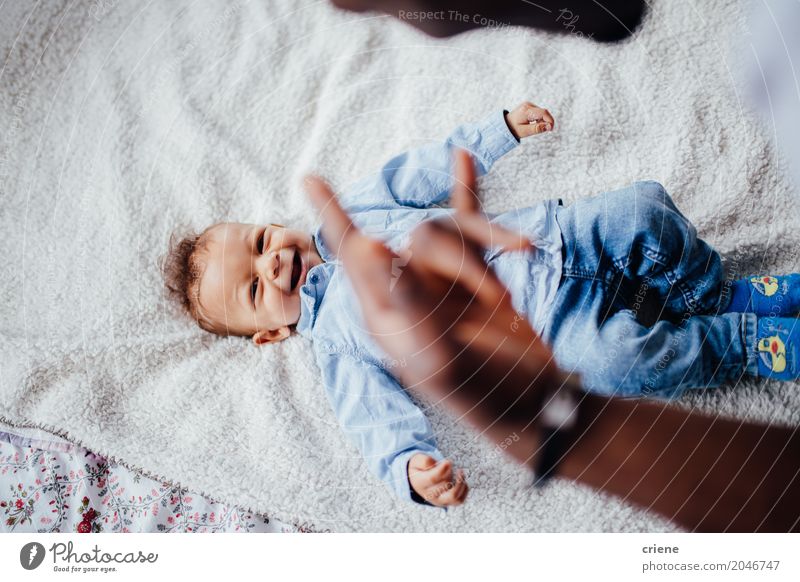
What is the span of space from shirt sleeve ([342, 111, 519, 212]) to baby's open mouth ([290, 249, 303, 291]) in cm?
6

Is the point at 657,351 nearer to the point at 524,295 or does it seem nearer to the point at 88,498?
the point at 524,295

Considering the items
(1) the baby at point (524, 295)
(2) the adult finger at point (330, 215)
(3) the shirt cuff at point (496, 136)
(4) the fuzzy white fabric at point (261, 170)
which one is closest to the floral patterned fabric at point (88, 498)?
(4) the fuzzy white fabric at point (261, 170)

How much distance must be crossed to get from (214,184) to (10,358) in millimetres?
209

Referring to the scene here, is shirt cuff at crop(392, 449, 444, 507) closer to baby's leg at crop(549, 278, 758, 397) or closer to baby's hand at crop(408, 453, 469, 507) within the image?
baby's hand at crop(408, 453, 469, 507)

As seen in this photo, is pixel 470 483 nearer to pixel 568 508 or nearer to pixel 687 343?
pixel 568 508

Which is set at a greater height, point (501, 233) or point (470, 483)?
point (501, 233)

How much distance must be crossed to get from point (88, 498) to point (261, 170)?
0.29 meters

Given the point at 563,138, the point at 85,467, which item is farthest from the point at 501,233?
the point at 85,467

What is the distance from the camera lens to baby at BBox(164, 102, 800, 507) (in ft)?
1.35

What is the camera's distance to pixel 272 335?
18.7 inches

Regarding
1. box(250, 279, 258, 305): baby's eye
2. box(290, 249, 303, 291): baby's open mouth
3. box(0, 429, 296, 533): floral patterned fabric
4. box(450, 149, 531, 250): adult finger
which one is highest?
box(450, 149, 531, 250): adult finger

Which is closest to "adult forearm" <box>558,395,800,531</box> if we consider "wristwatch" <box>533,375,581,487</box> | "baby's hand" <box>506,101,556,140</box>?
"wristwatch" <box>533,375,581,487</box>

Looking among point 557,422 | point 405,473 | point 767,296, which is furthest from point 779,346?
point 405,473

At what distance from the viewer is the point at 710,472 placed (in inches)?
16.7
